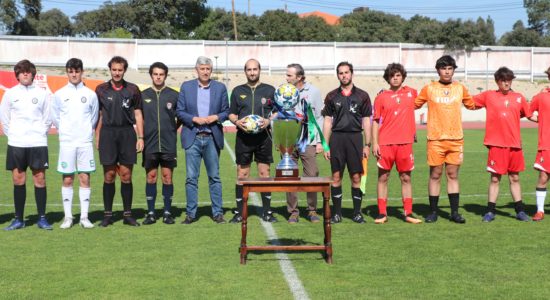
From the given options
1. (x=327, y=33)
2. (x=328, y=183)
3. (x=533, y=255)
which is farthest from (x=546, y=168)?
(x=327, y=33)

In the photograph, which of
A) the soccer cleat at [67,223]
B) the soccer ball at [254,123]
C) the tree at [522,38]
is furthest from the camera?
the tree at [522,38]

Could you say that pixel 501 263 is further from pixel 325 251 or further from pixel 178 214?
pixel 178 214

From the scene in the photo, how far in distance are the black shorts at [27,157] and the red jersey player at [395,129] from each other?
4.11 meters

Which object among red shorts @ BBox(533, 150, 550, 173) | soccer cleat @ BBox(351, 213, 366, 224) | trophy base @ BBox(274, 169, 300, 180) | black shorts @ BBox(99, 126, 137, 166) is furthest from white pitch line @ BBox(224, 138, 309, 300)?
red shorts @ BBox(533, 150, 550, 173)

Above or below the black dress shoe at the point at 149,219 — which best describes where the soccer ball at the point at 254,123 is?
above

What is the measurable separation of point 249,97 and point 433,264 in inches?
133

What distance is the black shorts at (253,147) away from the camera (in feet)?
31.1

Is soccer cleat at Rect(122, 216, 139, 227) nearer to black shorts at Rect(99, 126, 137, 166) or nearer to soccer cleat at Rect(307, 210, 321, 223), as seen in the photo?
black shorts at Rect(99, 126, 137, 166)

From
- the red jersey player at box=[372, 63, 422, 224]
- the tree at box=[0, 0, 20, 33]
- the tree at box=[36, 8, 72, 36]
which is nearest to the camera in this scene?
the red jersey player at box=[372, 63, 422, 224]

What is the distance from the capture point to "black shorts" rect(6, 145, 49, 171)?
30.0 feet

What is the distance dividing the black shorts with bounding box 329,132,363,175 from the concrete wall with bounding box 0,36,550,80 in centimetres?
4772

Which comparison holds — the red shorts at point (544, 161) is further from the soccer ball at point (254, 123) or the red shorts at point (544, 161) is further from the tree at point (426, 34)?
the tree at point (426, 34)

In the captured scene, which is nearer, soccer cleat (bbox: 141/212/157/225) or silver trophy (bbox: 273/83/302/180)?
silver trophy (bbox: 273/83/302/180)

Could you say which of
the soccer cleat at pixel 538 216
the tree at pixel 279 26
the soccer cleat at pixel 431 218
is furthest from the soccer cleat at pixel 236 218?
the tree at pixel 279 26
